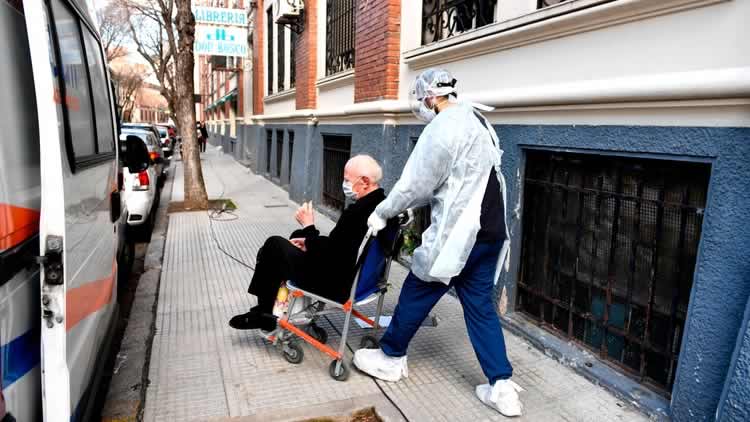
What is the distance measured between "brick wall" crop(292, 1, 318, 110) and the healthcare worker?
7.51 metres

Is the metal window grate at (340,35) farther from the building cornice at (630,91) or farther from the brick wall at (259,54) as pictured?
the brick wall at (259,54)

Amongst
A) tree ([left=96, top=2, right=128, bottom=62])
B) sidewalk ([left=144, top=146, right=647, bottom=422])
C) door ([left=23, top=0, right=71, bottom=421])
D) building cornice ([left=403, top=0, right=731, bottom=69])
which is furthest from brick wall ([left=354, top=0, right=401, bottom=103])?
tree ([left=96, top=2, right=128, bottom=62])

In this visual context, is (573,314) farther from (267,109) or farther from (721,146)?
(267,109)

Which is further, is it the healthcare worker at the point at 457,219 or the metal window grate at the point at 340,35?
the metal window grate at the point at 340,35

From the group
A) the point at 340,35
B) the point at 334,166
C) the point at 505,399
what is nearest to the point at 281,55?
the point at 340,35

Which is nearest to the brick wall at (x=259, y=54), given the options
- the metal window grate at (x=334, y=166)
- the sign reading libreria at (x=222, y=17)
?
the sign reading libreria at (x=222, y=17)

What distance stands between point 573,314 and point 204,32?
12726 millimetres

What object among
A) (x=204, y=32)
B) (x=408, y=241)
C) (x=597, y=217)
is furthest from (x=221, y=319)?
(x=204, y=32)

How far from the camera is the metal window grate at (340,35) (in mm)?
8875

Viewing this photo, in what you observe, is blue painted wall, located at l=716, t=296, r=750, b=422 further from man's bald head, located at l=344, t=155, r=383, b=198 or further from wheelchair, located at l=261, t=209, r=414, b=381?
man's bald head, located at l=344, t=155, r=383, b=198

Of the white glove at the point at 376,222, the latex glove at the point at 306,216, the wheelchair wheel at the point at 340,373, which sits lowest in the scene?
the wheelchair wheel at the point at 340,373

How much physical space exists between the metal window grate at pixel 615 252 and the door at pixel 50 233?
3.18 m

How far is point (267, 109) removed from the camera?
1625 centimetres

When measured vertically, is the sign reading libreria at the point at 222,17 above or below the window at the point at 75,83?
above
